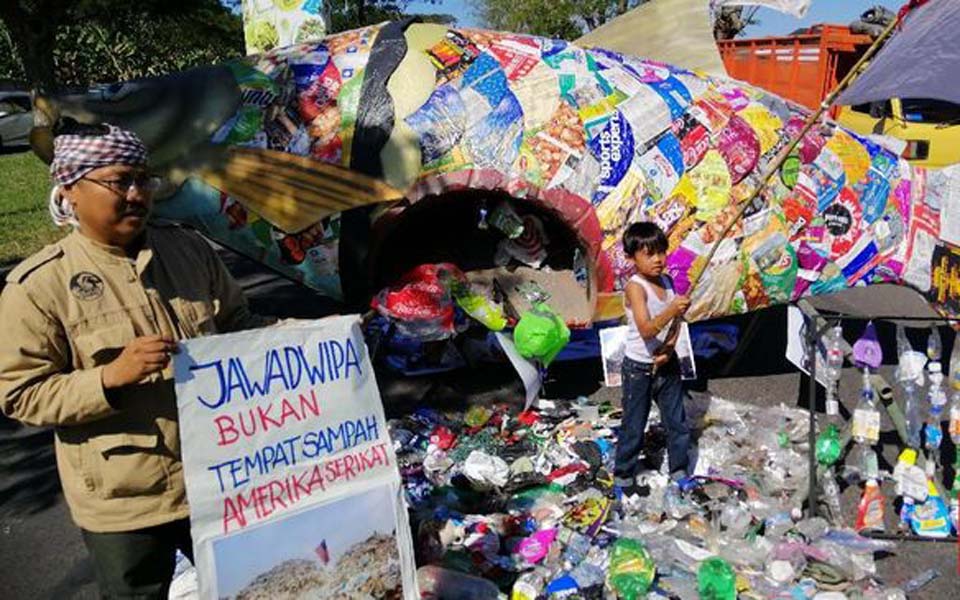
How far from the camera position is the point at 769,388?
5195 millimetres

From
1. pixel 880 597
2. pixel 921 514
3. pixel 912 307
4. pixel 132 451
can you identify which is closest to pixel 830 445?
pixel 921 514

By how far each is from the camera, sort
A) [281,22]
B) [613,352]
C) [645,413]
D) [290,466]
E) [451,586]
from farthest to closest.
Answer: [281,22] → [613,352] → [645,413] → [451,586] → [290,466]

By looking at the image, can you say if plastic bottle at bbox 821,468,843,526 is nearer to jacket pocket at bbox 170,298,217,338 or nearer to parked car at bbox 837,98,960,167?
jacket pocket at bbox 170,298,217,338

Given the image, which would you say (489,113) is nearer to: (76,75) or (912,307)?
(912,307)

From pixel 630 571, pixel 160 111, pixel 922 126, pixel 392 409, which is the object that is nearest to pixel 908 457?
pixel 630 571

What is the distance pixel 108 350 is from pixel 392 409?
307 centimetres

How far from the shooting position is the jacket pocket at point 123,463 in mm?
1994

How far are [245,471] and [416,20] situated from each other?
137 inches

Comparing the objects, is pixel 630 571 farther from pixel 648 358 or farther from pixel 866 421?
pixel 866 421

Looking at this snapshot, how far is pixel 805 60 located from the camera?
39.9ft

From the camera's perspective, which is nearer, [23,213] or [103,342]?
[103,342]

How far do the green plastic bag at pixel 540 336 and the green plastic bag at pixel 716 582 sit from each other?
154 centimetres

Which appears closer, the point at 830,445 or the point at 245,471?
the point at 245,471

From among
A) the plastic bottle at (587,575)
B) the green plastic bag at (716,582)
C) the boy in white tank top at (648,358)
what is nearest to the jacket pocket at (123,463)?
the plastic bottle at (587,575)
